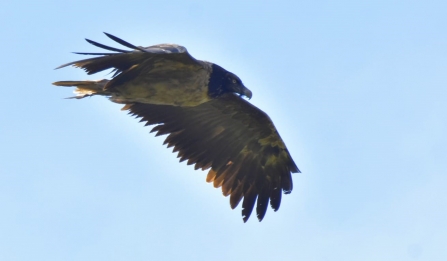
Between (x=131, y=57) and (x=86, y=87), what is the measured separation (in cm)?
109

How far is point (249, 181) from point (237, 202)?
387mm

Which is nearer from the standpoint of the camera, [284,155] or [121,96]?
[121,96]

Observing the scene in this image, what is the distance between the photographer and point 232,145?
554 inches

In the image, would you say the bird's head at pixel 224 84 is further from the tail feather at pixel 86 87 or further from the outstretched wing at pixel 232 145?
the tail feather at pixel 86 87

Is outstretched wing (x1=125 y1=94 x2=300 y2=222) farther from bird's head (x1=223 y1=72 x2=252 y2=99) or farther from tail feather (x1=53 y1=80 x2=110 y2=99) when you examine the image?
tail feather (x1=53 y1=80 x2=110 y2=99)

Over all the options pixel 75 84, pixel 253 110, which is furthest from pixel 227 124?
pixel 75 84

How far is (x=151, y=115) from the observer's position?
44.7ft

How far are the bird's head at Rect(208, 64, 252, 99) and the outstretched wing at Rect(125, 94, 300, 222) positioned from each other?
0.39 m

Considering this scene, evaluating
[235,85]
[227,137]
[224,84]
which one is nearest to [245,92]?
[235,85]

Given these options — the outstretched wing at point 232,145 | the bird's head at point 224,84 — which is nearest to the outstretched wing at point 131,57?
the bird's head at point 224,84

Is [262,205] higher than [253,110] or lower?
lower

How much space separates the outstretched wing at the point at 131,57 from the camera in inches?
440

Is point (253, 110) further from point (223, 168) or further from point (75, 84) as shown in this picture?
point (75, 84)

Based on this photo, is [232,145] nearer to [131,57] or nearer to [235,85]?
[235,85]
